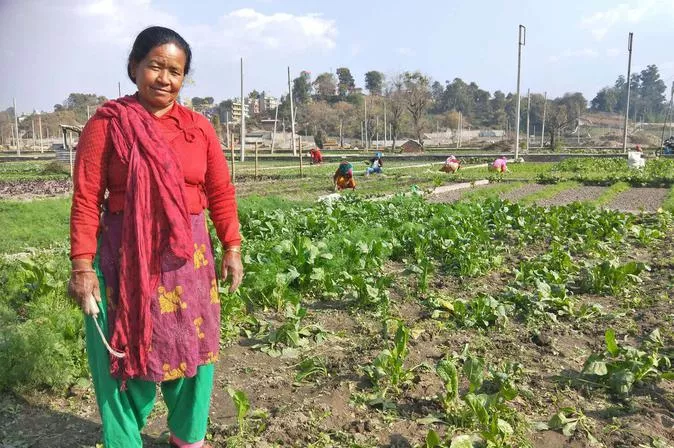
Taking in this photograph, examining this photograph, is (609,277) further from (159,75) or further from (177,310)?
(159,75)

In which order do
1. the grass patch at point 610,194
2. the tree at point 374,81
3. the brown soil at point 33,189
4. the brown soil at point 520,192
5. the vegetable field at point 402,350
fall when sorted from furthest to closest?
the tree at point 374,81, the brown soil at point 33,189, the brown soil at point 520,192, the grass patch at point 610,194, the vegetable field at point 402,350

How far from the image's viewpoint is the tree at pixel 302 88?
107000mm

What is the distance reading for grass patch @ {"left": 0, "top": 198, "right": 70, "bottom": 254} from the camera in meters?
7.71

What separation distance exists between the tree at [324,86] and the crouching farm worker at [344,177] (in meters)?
94.5

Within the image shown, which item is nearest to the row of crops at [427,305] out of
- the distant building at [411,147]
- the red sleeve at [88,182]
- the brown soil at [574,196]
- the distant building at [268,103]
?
the red sleeve at [88,182]

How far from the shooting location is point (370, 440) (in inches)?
114

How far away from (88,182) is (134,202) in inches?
7.7

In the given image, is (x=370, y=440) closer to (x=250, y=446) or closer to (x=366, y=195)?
(x=250, y=446)

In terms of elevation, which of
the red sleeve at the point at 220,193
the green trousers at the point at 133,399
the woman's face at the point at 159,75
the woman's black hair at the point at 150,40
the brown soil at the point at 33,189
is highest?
the woman's black hair at the point at 150,40

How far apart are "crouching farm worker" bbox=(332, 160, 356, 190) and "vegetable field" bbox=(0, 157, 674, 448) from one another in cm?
788

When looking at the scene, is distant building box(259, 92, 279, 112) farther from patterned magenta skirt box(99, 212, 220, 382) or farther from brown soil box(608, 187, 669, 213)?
patterned magenta skirt box(99, 212, 220, 382)

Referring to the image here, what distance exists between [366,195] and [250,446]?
38.1ft

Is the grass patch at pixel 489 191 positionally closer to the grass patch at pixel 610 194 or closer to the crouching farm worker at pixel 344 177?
the grass patch at pixel 610 194

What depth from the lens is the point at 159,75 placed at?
92.1 inches
